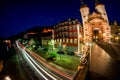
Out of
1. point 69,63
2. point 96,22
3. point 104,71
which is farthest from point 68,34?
point 104,71

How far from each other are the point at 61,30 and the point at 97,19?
15596 mm

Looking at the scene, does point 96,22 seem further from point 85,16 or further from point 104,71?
point 104,71

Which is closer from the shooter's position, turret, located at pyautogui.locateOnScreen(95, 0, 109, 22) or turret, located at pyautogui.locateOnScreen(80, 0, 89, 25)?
turret, located at pyautogui.locateOnScreen(95, 0, 109, 22)

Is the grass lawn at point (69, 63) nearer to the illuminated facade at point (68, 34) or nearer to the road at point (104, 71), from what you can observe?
the illuminated facade at point (68, 34)

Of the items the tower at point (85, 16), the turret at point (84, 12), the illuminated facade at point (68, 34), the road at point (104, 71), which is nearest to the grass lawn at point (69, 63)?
the illuminated facade at point (68, 34)

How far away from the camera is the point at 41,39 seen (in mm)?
68938

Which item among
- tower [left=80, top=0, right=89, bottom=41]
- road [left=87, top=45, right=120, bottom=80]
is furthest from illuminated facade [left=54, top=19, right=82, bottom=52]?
road [left=87, top=45, right=120, bottom=80]

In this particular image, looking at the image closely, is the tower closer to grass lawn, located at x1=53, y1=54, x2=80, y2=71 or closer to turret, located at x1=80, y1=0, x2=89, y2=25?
turret, located at x1=80, y1=0, x2=89, y2=25

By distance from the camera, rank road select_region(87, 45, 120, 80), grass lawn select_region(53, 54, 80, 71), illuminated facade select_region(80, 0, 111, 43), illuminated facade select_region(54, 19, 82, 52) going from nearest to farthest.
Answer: road select_region(87, 45, 120, 80) → grass lawn select_region(53, 54, 80, 71) → illuminated facade select_region(80, 0, 111, 43) → illuminated facade select_region(54, 19, 82, 52)

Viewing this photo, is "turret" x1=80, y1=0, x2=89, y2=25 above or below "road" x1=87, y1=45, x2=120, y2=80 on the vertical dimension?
above

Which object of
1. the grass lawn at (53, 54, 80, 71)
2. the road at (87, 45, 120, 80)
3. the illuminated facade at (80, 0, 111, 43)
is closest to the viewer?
the road at (87, 45, 120, 80)

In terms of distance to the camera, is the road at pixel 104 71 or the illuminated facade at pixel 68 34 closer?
the road at pixel 104 71

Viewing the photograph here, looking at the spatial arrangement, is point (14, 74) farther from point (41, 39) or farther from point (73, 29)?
point (41, 39)

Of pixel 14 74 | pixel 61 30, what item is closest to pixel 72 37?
pixel 61 30
